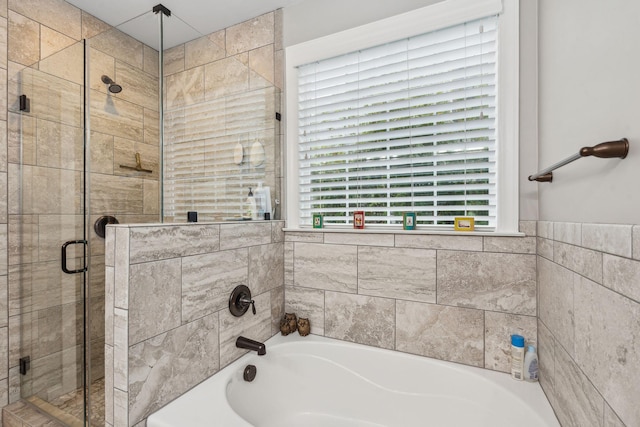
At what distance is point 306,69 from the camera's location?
204cm

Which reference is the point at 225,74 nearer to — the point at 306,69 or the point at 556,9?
the point at 306,69

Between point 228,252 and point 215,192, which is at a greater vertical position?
point 215,192

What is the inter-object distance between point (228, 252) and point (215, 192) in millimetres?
460

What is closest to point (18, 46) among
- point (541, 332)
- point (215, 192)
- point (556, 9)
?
point (215, 192)

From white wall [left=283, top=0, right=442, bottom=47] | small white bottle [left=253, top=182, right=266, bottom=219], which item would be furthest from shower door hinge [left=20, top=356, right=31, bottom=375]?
white wall [left=283, top=0, right=442, bottom=47]

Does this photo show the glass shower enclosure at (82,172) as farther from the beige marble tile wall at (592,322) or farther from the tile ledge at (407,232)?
the beige marble tile wall at (592,322)

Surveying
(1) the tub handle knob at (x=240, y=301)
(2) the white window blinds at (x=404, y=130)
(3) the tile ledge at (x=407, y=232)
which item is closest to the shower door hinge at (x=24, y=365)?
(1) the tub handle knob at (x=240, y=301)

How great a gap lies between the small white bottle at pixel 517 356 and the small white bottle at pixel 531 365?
0.02 m

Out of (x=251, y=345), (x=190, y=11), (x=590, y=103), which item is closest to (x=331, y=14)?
(x=190, y=11)

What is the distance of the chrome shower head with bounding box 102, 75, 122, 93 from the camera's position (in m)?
1.53

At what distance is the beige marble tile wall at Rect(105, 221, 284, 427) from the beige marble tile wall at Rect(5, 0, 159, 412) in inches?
14.0

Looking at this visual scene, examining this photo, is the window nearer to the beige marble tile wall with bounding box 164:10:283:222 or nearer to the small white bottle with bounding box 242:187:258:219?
the beige marble tile wall with bounding box 164:10:283:222

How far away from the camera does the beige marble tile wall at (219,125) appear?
173cm

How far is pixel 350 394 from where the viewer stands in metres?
1.65
